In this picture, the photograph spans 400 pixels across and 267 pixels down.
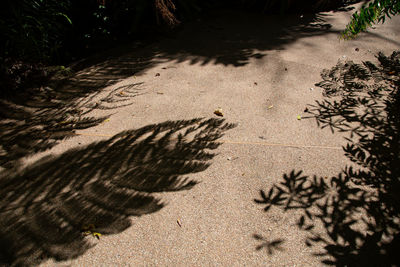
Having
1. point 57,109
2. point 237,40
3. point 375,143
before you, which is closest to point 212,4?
point 237,40

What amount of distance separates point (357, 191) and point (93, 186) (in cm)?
255

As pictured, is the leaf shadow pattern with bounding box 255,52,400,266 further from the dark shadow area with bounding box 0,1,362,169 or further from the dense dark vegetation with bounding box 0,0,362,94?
the dense dark vegetation with bounding box 0,0,362,94

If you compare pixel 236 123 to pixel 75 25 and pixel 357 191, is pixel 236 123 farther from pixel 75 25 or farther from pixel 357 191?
pixel 75 25

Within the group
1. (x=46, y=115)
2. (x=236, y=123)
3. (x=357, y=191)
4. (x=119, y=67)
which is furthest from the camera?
(x=119, y=67)

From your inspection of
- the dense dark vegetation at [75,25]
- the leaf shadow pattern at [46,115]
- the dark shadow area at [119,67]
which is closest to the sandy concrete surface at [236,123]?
the dark shadow area at [119,67]

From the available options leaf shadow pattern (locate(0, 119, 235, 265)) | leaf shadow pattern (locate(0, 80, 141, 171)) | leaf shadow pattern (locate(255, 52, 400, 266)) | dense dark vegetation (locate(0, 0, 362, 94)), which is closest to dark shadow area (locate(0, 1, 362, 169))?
leaf shadow pattern (locate(0, 80, 141, 171))

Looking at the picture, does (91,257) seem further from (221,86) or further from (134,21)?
(134,21)

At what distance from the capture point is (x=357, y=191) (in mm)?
2525

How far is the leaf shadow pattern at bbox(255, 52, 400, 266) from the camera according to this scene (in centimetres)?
212

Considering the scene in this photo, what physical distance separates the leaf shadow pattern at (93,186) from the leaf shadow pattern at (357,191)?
1008mm

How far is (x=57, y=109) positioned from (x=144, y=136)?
1431 millimetres

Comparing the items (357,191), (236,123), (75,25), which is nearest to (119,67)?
(75,25)

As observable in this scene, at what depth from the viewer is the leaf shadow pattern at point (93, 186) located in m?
2.19

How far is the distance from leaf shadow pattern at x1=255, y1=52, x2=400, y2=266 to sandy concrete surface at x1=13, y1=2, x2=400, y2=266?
0.33ft
